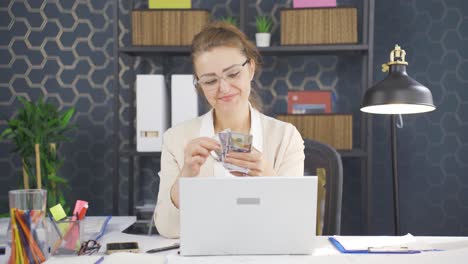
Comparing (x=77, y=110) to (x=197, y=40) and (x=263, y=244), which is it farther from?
(x=263, y=244)

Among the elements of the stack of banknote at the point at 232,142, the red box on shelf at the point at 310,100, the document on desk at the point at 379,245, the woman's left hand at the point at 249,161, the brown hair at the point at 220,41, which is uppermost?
the brown hair at the point at 220,41

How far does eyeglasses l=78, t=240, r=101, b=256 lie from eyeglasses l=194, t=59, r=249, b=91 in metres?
0.66

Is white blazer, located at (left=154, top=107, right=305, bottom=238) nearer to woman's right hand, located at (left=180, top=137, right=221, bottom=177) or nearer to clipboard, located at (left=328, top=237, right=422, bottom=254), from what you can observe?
woman's right hand, located at (left=180, top=137, right=221, bottom=177)

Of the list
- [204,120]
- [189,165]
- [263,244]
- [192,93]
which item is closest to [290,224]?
[263,244]

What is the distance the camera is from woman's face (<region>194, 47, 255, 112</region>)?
5.97ft

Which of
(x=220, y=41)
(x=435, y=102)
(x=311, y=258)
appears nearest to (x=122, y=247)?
(x=311, y=258)

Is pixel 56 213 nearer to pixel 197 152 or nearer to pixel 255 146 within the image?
pixel 197 152

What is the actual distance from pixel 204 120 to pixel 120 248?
0.66 metres

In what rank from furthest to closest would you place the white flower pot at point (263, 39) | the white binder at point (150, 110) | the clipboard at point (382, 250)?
the white flower pot at point (263, 39) < the white binder at point (150, 110) < the clipboard at point (382, 250)

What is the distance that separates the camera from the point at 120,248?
141 centimetres

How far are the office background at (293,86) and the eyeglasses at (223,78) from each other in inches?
49.2

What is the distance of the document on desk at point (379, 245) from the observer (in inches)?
51.9

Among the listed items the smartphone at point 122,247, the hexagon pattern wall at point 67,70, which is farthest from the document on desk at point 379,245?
the hexagon pattern wall at point 67,70

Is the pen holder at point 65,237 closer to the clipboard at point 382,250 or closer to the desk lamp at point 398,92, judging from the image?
the clipboard at point 382,250
